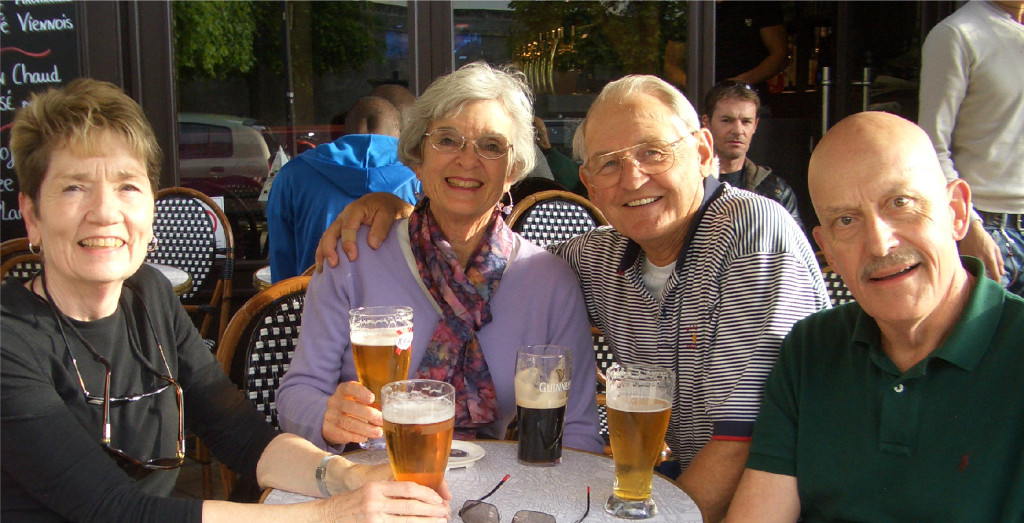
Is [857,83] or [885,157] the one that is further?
[857,83]

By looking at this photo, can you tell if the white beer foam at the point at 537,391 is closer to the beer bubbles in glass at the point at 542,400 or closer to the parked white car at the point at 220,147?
the beer bubbles in glass at the point at 542,400

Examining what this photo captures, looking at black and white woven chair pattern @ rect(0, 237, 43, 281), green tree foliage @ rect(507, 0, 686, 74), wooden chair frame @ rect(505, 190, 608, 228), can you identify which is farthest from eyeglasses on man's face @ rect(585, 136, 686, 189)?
green tree foliage @ rect(507, 0, 686, 74)

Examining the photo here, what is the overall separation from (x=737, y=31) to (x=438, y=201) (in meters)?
5.62

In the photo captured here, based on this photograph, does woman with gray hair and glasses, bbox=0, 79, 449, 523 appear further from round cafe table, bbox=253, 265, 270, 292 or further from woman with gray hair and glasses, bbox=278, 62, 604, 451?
round cafe table, bbox=253, 265, 270, 292

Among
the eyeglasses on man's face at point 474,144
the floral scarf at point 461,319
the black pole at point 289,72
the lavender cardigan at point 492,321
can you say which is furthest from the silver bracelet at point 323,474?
the black pole at point 289,72

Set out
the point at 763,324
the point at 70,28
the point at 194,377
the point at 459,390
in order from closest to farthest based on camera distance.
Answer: the point at 763,324 < the point at 194,377 < the point at 459,390 < the point at 70,28

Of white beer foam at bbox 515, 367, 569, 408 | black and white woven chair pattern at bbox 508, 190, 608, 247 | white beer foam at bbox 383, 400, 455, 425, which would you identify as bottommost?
white beer foam at bbox 515, 367, 569, 408

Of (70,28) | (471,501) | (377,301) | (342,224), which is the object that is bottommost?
(471,501)

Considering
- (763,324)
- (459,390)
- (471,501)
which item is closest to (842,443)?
(763,324)

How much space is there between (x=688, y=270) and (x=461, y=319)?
570 millimetres

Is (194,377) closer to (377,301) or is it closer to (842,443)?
(377,301)

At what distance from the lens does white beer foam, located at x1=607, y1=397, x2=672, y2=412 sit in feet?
4.77

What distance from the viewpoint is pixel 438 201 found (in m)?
2.18

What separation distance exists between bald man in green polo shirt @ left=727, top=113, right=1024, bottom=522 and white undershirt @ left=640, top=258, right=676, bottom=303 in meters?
0.44
